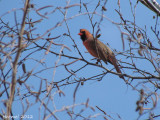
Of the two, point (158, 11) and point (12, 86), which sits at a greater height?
point (158, 11)

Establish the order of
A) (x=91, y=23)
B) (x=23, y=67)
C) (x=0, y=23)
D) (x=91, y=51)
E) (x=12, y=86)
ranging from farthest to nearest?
(x=91, y=51)
(x=91, y=23)
(x=0, y=23)
(x=23, y=67)
(x=12, y=86)

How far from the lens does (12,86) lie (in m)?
1.08

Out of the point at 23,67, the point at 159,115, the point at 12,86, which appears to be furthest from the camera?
the point at 159,115

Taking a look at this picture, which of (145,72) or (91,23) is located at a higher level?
(91,23)

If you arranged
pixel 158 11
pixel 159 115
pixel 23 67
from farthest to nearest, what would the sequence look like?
pixel 158 11 < pixel 159 115 < pixel 23 67

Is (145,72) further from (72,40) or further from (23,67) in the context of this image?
(23,67)

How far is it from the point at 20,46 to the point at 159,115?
194 cm

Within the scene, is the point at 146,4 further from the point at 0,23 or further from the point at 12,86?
the point at 12,86

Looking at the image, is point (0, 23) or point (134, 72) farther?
point (134, 72)

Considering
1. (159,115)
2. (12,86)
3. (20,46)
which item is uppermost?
(20,46)

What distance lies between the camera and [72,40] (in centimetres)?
271

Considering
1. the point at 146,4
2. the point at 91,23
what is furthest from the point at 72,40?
the point at 146,4

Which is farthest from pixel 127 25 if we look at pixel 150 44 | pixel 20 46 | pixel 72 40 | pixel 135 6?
pixel 20 46

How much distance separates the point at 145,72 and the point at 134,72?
154mm
